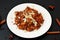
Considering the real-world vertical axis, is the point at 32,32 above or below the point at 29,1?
below

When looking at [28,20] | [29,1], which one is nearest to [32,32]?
[28,20]

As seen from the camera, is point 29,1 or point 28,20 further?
point 29,1

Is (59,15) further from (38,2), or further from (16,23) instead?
(16,23)

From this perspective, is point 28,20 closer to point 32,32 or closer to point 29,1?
point 32,32

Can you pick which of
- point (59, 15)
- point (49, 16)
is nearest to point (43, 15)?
point (49, 16)
